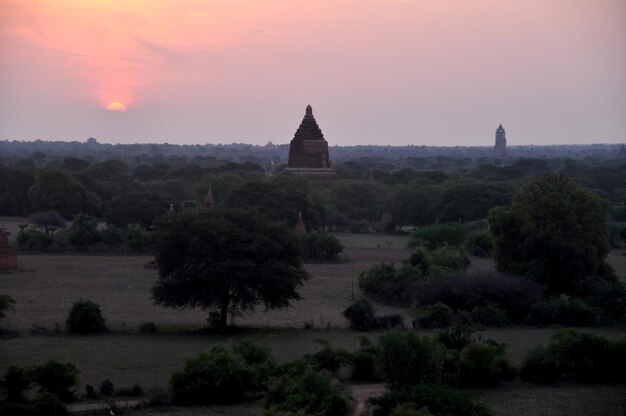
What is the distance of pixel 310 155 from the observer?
62.5 m

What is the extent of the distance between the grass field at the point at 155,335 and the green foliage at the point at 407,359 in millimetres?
1293

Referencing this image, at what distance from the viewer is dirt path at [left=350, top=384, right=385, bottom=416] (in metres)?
15.9

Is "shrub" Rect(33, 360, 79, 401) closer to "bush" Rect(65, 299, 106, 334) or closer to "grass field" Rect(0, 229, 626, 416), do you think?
"grass field" Rect(0, 229, 626, 416)

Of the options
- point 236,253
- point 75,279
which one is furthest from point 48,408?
point 75,279

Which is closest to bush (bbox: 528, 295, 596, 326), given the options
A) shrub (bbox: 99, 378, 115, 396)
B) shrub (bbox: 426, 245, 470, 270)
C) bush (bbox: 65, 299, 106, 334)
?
shrub (bbox: 426, 245, 470, 270)

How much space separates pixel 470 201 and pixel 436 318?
2763 cm

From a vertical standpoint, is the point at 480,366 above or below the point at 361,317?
above

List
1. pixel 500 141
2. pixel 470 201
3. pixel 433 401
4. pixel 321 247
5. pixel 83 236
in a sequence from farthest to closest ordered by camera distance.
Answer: pixel 500 141 → pixel 470 201 → pixel 83 236 → pixel 321 247 → pixel 433 401

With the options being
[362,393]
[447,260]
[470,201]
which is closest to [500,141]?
[470,201]

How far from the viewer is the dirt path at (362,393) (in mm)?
15855

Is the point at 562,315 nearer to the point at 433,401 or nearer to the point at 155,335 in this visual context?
the point at 155,335

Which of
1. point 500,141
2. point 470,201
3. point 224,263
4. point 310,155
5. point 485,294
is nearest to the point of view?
point 224,263

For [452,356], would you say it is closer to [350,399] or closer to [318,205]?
[350,399]

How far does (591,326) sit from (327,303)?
7.30 m
